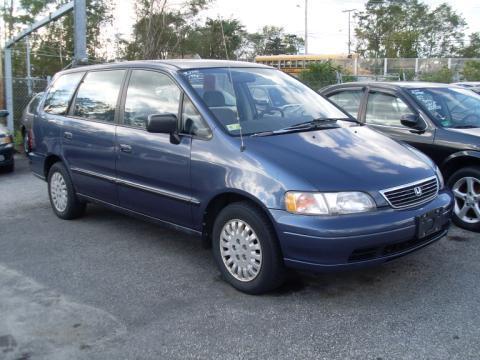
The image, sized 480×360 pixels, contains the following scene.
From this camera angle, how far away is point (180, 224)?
4.52 metres

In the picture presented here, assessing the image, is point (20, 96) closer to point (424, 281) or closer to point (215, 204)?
point (215, 204)

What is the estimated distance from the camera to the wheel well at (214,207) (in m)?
4.02

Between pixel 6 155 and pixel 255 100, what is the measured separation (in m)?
6.32

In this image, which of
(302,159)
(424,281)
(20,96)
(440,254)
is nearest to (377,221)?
(302,159)

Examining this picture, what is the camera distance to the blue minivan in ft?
11.8

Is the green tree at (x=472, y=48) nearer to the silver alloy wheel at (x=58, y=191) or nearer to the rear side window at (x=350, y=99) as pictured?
the rear side window at (x=350, y=99)

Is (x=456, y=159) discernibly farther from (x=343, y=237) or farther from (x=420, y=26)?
(x=420, y=26)

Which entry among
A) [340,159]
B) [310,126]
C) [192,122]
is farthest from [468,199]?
[192,122]

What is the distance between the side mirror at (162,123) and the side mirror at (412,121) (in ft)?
9.32

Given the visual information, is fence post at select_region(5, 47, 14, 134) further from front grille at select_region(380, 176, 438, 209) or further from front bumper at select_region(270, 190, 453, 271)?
front grille at select_region(380, 176, 438, 209)

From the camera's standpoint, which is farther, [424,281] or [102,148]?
[102,148]

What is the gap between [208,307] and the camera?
12.5 ft

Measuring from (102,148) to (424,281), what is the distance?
3.17m

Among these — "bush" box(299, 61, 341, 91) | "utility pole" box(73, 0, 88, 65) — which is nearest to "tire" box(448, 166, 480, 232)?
"utility pole" box(73, 0, 88, 65)
